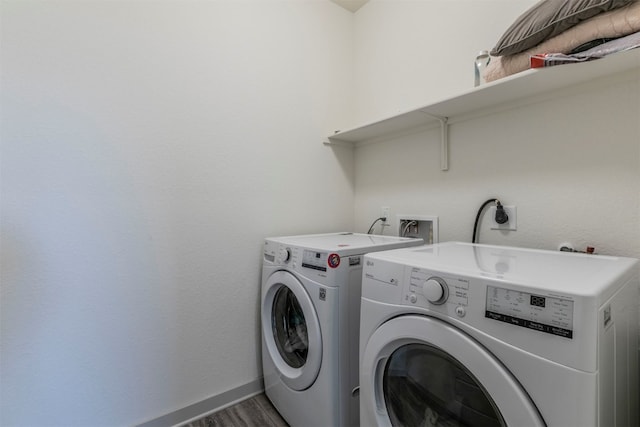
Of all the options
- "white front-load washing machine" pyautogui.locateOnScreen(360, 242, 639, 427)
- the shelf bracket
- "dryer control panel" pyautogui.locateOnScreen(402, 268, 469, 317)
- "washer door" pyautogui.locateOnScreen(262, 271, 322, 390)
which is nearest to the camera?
"white front-load washing machine" pyautogui.locateOnScreen(360, 242, 639, 427)

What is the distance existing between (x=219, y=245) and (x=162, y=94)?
761 mm

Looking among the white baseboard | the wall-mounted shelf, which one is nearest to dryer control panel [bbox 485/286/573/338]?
the wall-mounted shelf

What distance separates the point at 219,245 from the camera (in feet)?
4.94

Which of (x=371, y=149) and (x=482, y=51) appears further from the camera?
(x=371, y=149)

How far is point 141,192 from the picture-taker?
4.26ft

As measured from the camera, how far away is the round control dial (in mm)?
693

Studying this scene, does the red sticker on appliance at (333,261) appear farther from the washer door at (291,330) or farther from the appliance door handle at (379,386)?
the appliance door handle at (379,386)

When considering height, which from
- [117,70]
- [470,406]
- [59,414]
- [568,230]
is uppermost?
[117,70]

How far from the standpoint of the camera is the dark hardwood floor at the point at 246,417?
140cm

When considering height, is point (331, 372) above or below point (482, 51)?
below

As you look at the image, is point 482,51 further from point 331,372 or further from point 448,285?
point 331,372

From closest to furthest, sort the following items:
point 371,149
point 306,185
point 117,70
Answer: point 117,70, point 306,185, point 371,149

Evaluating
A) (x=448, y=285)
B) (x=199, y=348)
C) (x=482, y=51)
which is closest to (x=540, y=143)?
(x=482, y=51)

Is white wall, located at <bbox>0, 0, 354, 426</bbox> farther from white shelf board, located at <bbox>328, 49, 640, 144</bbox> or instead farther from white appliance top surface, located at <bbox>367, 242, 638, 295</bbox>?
white appliance top surface, located at <bbox>367, 242, 638, 295</bbox>
